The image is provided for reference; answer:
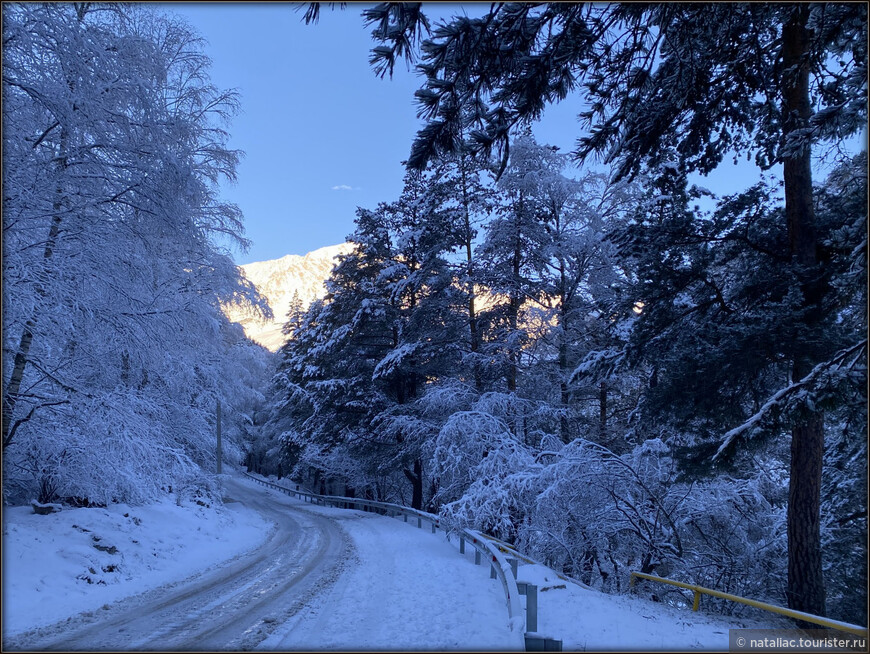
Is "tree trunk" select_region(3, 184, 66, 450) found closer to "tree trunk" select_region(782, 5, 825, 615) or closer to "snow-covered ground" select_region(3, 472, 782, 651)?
"snow-covered ground" select_region(3, 472, 782, 651)

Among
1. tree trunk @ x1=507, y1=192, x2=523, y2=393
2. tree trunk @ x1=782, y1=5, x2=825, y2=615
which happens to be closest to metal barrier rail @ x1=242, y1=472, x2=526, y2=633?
tree trunk @ x1=782, y1=5, x2=825, y2=615

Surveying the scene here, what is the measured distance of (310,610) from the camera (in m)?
6.83

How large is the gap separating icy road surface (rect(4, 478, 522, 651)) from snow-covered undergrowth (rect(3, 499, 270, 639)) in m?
0.58

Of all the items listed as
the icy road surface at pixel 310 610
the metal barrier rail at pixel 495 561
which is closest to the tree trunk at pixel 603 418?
the metal barrier rail at pixel 495 561

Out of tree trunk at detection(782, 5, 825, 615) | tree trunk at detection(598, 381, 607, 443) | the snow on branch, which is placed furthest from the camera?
tree trunk at detection(598, 381, 607, 443)

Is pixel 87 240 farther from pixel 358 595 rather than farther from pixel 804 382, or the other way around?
pixel 804 382

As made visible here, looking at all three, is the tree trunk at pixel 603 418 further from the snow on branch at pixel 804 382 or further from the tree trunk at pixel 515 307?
the snow on branch at pixel 804 382

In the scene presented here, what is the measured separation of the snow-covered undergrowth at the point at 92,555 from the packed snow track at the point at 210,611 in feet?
1.50

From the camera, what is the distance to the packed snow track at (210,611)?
5.51 m

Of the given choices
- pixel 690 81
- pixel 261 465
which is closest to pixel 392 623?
pixel 690 81

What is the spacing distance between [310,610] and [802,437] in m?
7.65

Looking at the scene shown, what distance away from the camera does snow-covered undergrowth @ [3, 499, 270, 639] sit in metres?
6.82

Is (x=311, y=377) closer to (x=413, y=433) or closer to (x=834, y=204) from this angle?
(x=413, y=433)

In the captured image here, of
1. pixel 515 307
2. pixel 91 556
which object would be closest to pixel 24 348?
pixel 91 556
